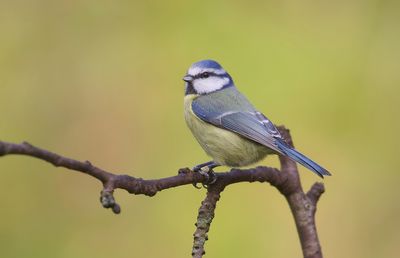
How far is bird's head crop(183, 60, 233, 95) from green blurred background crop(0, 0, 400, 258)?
75 centimetres

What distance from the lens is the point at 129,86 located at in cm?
324

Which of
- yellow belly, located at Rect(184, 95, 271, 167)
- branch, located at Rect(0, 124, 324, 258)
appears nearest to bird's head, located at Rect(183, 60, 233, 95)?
yellow belly, located at Rect(184, 95, 271, 167)

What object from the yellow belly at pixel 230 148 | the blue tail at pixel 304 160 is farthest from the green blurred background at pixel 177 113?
the blue tail at pixel 304 160

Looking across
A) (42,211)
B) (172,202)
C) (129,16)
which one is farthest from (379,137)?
(42,211)

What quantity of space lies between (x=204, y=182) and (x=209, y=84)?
94cm

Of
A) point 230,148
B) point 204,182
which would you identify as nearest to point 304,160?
point 230,148

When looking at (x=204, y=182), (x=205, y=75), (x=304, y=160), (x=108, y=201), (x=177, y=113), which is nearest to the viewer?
(x=108, y=201)

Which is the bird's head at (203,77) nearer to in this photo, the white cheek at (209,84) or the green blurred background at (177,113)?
the white cheek at (209,84)

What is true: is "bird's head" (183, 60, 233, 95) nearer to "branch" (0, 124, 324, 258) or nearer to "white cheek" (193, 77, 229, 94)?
"white cheek" (193, 77, 229, 94)

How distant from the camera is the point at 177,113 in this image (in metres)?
3.11

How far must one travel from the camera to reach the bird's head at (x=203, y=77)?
2.26 meters

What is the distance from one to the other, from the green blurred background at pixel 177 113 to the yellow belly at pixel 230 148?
887 mm

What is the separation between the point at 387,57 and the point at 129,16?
4.38 feet

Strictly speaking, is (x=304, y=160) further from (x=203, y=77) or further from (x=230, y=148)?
(x=203, y=77)
